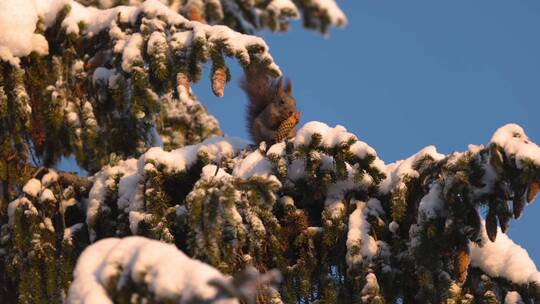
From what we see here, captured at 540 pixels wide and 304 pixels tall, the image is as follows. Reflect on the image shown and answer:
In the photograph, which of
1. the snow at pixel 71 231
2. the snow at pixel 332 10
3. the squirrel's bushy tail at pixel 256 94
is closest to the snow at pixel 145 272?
the snow at pixel 332 10

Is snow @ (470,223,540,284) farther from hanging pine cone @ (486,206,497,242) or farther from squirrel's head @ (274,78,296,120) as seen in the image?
squirrel's head @ (274,78,296,120)

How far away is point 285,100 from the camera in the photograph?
4.16 meters

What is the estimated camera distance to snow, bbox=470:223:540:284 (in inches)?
121

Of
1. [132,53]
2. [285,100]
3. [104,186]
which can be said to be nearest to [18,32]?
[132,53]

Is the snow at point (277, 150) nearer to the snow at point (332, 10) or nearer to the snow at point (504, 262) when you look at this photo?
the snow at point (504, 262)

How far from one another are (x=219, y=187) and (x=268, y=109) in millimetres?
1198

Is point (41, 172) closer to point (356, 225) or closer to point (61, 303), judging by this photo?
point (61, 303)

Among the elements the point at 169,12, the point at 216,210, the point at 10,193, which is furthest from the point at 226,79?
the point at 10,193

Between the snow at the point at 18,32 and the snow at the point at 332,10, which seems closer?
the snow at the point at 332,10

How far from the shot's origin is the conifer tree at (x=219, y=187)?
2.86 metres

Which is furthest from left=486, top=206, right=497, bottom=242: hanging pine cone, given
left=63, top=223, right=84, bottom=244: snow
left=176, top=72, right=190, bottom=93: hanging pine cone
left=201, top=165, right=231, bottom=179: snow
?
left=63, top=223, right=84, bottom=244: snow

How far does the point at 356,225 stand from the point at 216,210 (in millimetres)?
493

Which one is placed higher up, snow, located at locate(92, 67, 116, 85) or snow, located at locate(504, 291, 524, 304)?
snow, located at locate(92, 67, 116, 85)

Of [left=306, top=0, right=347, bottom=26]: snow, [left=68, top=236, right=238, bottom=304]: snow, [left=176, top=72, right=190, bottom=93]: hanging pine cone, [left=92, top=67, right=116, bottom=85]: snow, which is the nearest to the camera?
[left=68, top=236, right=238, bottom=304]: snow
